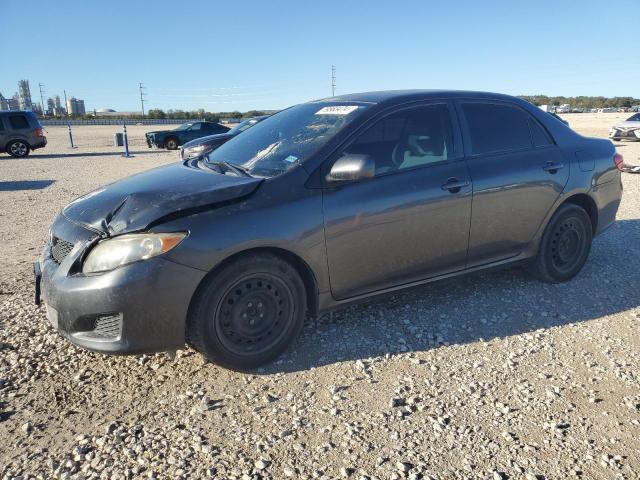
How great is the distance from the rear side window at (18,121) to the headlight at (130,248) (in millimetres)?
19641

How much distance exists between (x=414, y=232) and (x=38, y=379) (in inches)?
104

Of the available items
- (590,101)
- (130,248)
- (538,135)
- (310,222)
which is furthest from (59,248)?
(590,101)

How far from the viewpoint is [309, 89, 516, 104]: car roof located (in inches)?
149

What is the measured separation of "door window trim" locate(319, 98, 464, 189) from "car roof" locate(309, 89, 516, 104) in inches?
2.3

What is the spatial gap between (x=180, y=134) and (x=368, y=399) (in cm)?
2250

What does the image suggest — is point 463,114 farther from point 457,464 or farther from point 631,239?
point 631,239

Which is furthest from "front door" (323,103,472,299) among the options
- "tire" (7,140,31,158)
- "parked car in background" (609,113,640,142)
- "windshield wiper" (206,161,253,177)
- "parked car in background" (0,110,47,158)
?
"parked car in background" (609,113,640,142)

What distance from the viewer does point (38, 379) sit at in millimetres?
3072

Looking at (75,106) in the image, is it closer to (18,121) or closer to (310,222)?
(18,121)

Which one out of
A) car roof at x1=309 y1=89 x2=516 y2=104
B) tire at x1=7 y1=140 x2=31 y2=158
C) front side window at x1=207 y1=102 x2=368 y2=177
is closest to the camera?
front side window at x1=207 y1=102 x2=368 y2=177

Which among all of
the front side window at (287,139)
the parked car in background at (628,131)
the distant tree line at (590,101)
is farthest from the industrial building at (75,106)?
the front side window at (287,139)

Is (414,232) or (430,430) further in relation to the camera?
(414,232)

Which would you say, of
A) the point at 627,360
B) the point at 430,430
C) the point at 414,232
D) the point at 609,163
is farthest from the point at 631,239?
the point at 430,430

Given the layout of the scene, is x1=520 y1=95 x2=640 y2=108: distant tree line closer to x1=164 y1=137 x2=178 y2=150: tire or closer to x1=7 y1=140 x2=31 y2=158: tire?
x1=164 y1=137 x2=178 y2=150: tire
